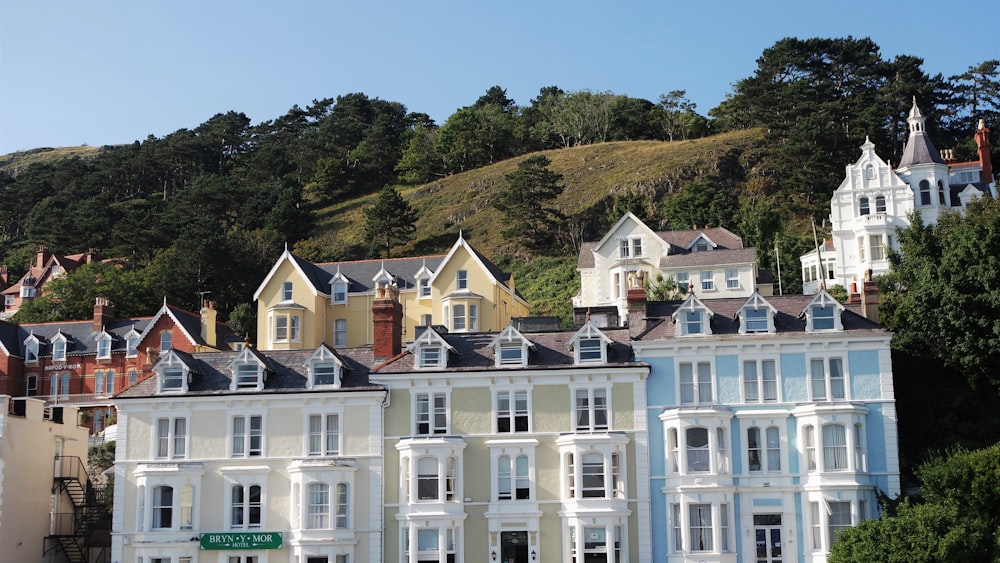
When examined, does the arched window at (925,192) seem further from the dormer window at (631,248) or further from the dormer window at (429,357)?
the dormer window at (429,357)

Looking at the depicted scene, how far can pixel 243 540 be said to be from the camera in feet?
139

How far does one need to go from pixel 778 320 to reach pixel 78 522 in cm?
3257

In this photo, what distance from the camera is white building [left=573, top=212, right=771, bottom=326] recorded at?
6794cm

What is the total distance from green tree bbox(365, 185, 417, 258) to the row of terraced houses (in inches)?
2385

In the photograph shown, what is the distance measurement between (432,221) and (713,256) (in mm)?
54340

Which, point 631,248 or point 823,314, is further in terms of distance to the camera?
point 631,248

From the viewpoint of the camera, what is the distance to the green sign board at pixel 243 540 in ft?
138

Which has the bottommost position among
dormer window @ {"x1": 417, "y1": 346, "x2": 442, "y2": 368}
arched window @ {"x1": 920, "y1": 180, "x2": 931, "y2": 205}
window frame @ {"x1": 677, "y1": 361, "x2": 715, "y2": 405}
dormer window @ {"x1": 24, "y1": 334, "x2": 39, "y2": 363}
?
window frame @ {"x1": 677, "y1": 361, "x2": 715, "y2": 405}

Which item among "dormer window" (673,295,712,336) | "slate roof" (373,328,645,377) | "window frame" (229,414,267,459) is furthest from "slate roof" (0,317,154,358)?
"dormer window" (673,295,712,336)

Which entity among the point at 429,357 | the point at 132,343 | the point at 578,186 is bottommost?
the point at 429,357

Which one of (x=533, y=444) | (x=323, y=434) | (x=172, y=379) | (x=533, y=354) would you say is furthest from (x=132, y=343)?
(x=533, y=444)

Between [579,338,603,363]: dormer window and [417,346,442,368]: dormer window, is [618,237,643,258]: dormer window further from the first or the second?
[417,346,442,368]: dormer window

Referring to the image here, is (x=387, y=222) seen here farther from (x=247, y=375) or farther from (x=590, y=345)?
(x=590, y=345)

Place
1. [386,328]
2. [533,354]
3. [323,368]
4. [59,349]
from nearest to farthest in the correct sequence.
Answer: [533,354], [323,368], [386,328], [59,349]
